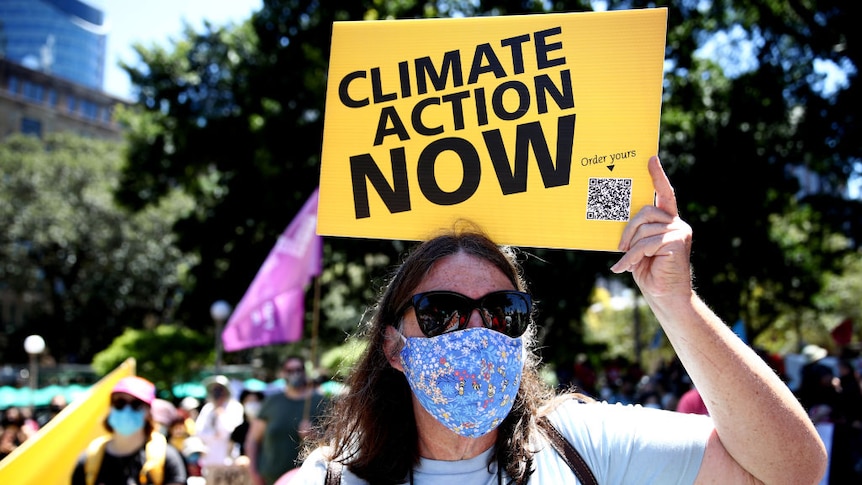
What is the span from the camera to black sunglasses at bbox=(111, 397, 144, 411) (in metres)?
5.05

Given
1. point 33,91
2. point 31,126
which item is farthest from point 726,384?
point 33,91

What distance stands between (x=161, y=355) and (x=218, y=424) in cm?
1441

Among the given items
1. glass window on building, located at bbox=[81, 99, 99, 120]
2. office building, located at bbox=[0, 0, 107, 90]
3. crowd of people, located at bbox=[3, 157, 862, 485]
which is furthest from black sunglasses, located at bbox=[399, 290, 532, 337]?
office building, located at bbox=[0, 0, 107, 90]

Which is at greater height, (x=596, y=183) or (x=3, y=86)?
(x=3, y=86)

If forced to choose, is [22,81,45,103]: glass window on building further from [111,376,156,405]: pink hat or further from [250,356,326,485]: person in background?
[111,376,156,405]: pink hat

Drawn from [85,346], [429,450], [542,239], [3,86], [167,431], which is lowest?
[85,346]

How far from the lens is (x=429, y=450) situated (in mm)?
2184

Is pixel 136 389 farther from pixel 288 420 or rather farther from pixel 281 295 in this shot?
pixel 281 295

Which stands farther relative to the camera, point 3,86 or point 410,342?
point 3,86

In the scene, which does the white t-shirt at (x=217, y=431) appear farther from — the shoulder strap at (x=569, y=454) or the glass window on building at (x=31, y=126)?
the glass window on building at (x=31, y=126)

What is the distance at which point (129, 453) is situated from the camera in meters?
4.83

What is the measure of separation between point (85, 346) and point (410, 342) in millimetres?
42043

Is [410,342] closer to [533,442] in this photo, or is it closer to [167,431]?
[533,442]

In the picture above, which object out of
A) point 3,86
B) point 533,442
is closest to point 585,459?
point 533,442
